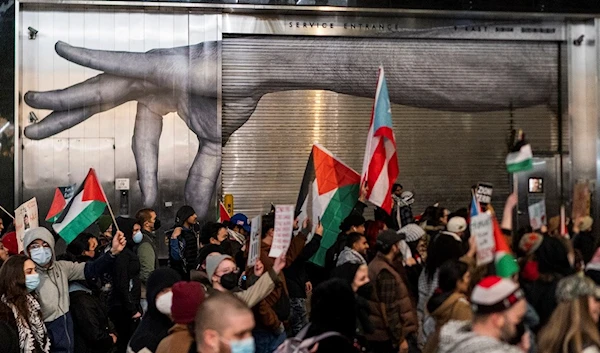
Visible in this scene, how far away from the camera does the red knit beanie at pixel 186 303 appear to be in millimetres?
5965

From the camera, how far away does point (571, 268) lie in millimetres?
8148

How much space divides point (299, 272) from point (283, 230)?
277cm

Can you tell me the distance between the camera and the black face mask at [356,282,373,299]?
9.47 metres

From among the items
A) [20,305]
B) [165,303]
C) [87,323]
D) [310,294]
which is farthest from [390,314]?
[165,303]

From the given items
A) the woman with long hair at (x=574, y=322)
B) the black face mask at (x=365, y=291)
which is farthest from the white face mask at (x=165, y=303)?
the black face mask at (x=365, y=291)

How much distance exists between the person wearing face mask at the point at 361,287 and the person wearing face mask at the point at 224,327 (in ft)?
13.4

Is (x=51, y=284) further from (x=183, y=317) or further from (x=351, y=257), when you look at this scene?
(x=183, y=317)

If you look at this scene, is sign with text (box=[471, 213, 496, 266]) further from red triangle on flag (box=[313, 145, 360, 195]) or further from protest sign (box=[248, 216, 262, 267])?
red triangle on flag (box=[313, 145, 360, 195])

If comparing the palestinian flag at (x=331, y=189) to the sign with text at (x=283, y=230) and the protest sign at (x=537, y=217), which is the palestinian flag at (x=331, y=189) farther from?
the sign with text at (x=283, y=230)

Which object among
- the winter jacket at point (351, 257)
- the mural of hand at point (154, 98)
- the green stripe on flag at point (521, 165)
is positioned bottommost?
the winter jacket at point (351, 257)

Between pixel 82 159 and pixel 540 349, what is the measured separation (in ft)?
46.6

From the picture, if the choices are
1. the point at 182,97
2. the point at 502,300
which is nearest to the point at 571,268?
the point at 502,300

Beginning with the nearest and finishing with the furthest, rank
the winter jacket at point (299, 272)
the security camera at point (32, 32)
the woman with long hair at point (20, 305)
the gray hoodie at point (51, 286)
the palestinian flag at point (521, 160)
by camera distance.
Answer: the palestinian flag at point (521, 160), the woman with long hair at point (20, 305), the gray hoodie at point (51, 286), the winter jacket at point (299, 272), the security camera at point (32, 32)

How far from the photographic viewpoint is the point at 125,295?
37.6 feet
